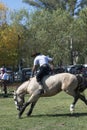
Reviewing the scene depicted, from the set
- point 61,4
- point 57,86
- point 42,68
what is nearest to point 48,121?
point 57,86

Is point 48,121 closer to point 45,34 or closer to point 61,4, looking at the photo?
point 45,34

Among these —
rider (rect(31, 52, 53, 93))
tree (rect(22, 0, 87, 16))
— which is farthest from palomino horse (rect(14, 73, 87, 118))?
tree (rect(22, 0, 87, 16))

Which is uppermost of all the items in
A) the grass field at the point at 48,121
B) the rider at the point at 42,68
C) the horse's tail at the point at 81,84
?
the rider at the point at 42,68

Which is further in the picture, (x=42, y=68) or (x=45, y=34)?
(x=45, y=34)

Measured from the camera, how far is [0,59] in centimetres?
4794

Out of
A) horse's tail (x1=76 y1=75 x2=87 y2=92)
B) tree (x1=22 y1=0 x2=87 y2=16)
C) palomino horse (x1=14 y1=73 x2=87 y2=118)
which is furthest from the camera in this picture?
tree (x1=22 y1=0 x2=87 y2=16)

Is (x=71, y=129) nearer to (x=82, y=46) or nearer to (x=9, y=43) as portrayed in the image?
(x=9, y=43)

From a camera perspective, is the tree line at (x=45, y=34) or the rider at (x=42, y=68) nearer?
the rider at (x=42, y=68)

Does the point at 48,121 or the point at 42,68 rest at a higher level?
the point at 42,68

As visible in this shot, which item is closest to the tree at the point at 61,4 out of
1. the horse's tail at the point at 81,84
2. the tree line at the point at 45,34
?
the tree line at the point at 45,34

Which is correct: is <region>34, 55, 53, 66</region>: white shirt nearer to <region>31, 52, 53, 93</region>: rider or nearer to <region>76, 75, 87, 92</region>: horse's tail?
<region>31, 52, 53, 93</region>: rider

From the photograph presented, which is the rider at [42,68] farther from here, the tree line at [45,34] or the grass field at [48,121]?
the tree line at [45,34]

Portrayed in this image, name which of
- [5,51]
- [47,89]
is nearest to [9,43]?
[5,51]

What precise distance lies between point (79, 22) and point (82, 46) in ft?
11.6
